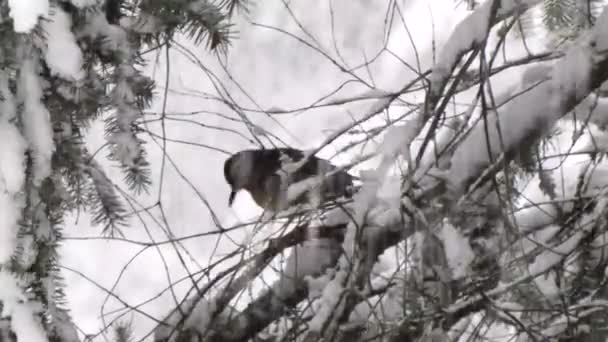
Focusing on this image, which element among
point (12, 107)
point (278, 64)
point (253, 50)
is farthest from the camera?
point (278, 64)

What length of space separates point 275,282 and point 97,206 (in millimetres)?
360

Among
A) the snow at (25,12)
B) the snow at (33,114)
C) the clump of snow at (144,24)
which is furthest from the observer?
the clump of snow at (144,24)

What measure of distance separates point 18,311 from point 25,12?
38 centimetres

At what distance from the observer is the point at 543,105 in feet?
3.40

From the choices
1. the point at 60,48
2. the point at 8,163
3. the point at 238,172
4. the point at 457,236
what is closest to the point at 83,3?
the point at 60,48

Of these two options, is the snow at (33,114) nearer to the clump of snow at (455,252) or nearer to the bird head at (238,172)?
the clump of snow at (455,252)

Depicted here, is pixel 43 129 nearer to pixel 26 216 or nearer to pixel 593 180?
pixel 26 216

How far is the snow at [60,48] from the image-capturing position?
84 cm

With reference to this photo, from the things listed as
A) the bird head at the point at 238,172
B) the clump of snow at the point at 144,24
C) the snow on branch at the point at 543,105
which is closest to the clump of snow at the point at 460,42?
the snow on branch at the point at 543,105

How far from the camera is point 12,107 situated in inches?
33.0

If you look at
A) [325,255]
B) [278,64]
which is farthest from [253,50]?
[325,255]

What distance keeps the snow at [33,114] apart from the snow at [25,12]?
0.38 ft

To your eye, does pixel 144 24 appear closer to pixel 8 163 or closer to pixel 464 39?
pixel 8 163

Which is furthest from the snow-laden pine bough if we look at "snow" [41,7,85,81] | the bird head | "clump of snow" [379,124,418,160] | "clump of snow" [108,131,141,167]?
the bird head
